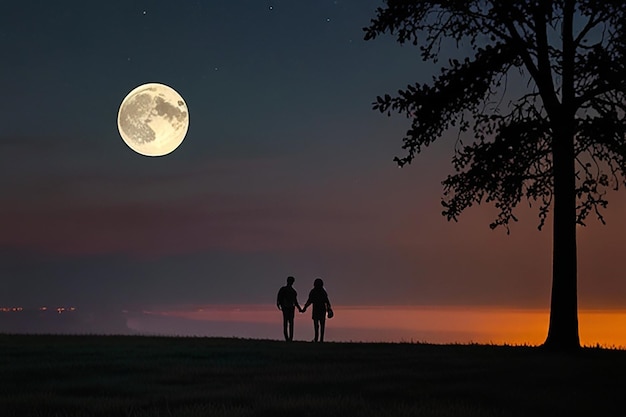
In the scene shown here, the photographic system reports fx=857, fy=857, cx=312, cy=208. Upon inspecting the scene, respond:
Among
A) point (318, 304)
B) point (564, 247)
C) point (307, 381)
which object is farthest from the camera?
point (318, 304)

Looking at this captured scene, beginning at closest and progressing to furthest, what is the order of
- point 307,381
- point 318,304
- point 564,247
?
point 307,381, point 564,247, point 318,304

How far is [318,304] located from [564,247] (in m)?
9.42

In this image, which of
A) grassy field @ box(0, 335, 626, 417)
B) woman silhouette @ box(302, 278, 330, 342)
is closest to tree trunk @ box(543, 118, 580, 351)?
grassy field @ box(0, 335, 626, 417)

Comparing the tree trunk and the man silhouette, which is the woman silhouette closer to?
the man silhouette

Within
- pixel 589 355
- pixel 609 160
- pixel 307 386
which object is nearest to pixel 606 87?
pixel 609 160

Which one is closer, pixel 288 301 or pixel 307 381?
pixel 307 381

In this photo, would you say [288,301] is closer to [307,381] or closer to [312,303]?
[312,303]

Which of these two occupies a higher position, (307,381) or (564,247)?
(564,247)

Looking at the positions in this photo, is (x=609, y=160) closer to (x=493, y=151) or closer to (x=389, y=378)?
(x=493, y=151)

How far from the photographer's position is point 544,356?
813 inches

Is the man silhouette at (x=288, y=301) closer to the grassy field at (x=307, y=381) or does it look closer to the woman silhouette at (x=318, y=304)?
the woman silhouette at (x=318, y=304)

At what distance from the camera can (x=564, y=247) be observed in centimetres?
2352

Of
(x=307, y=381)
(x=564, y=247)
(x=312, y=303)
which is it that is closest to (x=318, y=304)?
(x=312, y=303)

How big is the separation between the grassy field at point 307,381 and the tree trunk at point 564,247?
850mm
